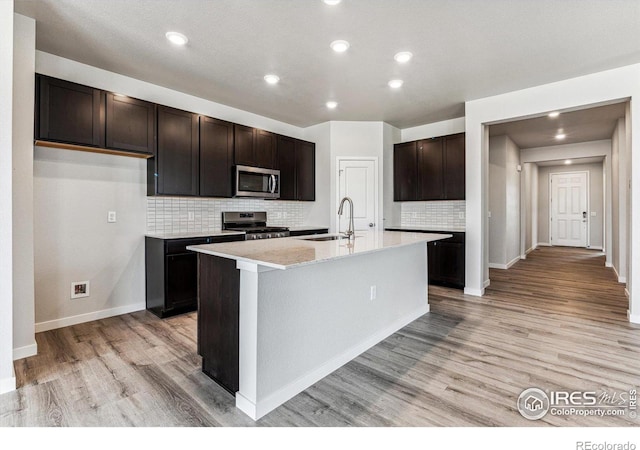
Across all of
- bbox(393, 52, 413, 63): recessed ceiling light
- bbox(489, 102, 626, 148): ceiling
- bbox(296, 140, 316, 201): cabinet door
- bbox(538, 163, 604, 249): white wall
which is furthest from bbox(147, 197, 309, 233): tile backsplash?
bbox(538, 163, 604, 249): white wall

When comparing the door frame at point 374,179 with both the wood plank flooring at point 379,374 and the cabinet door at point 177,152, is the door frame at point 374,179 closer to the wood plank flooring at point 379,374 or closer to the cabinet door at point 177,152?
the wood plank flooring at point 379,374

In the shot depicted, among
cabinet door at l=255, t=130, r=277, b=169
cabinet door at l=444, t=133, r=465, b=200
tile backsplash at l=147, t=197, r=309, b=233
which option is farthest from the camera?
cabinet door at l=444, t=133, r=465, b=200

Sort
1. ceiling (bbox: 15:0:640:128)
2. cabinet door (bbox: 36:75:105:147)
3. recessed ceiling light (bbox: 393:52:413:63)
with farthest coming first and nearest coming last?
recessed ceiling light (bbox: 393:52:413:63) → cabinet door (bbox: 36:75:105:147) → ceiling (bbox: 15:0:640:128)

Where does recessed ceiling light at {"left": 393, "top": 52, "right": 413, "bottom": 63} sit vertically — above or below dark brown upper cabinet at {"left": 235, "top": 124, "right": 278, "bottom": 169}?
above

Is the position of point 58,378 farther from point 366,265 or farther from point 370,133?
point 370,133

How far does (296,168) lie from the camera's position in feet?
16.9

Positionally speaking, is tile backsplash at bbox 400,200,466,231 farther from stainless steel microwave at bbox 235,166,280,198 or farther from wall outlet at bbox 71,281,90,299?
wall outlet at bbox 71,281,90,299

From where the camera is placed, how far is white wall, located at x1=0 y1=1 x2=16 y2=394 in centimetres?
199

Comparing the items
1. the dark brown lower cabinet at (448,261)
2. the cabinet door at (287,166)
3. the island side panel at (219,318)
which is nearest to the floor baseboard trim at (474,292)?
the dark brown lower cabinet at (448,261)

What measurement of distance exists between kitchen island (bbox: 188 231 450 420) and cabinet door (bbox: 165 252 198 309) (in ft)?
4.40

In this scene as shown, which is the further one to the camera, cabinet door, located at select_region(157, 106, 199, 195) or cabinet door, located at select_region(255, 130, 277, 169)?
cabinet door, located at select_region(255, 130, 277, 169)
